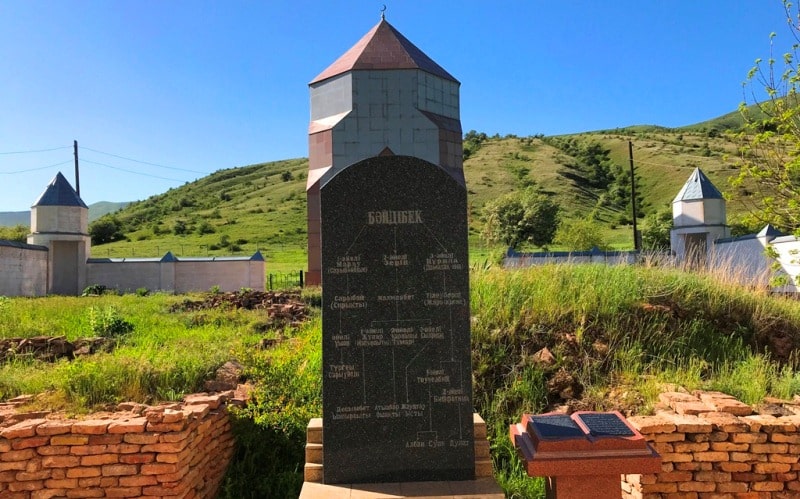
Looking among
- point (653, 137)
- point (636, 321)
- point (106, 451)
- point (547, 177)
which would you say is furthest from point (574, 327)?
point (653, 137)

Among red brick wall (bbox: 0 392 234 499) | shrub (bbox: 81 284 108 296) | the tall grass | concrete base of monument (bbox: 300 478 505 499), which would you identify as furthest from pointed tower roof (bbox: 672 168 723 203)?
shrub (bbox: 81 284 108 296)

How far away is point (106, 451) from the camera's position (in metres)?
4.23

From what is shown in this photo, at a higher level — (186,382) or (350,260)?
(350,260)

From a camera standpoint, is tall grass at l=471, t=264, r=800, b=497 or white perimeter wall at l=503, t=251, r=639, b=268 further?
white perimeter wall at l=503, t=251, r=639, b=268

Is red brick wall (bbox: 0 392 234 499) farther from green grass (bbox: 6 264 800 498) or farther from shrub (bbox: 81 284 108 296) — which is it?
shrub (bbox: 81 284 108 296)

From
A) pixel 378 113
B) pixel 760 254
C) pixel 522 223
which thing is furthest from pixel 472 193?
pixel 378 113

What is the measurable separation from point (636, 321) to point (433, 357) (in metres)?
4.27

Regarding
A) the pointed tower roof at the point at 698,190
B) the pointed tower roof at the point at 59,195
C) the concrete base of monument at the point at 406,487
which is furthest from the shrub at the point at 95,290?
the pointed tower roof at the point at 698,190

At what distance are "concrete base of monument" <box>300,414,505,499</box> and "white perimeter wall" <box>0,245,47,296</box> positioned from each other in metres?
23.5

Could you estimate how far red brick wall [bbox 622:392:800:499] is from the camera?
443cm

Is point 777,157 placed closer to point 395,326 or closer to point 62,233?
point 395,326

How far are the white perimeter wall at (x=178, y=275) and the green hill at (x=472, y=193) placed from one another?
10.9 metres

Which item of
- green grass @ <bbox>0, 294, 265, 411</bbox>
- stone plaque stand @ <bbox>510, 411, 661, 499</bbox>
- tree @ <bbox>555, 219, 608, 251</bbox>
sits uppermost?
tree @ <bbox>555, 219, 608, 251</bbox>

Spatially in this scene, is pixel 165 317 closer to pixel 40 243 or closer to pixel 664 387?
pixel 664 387
